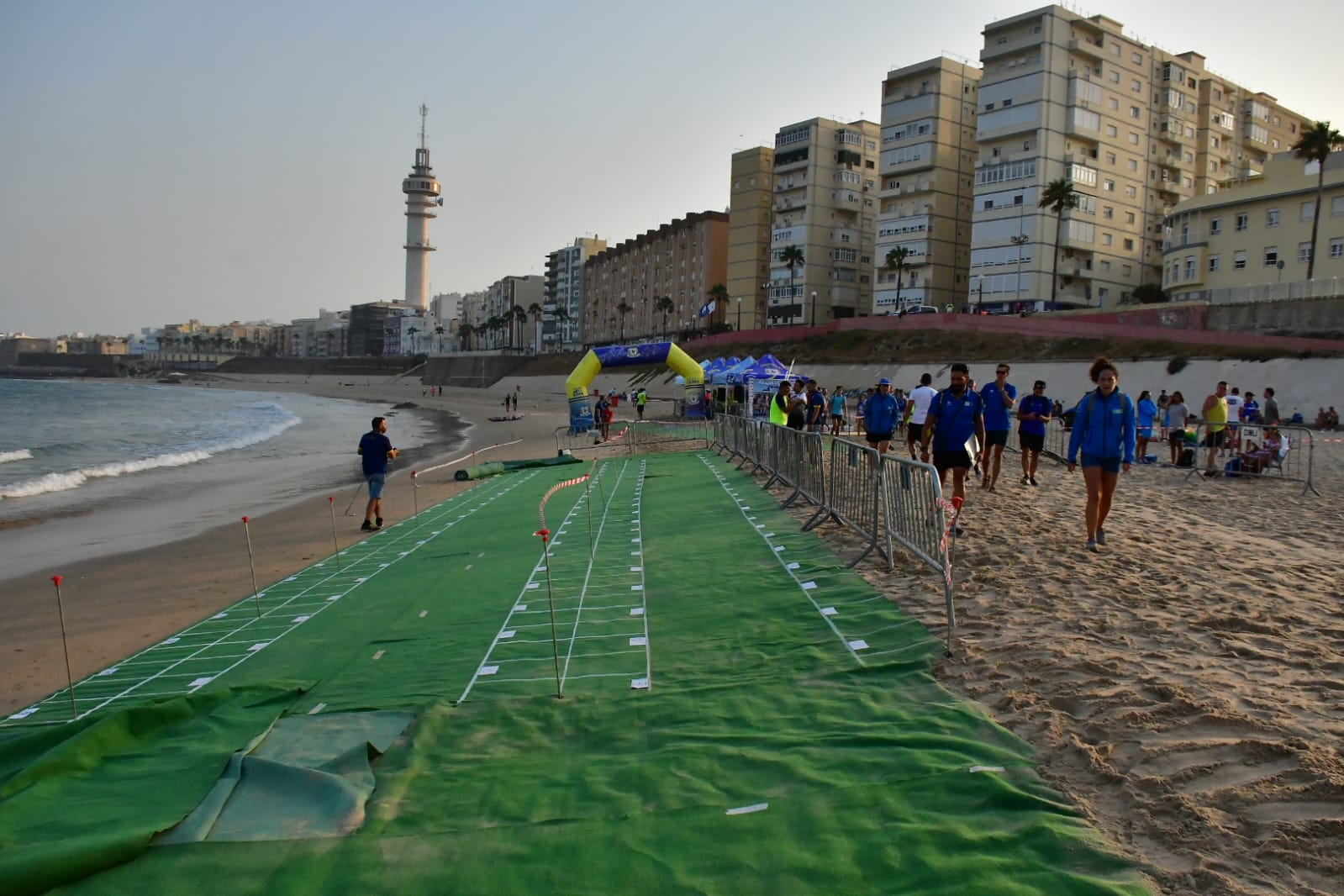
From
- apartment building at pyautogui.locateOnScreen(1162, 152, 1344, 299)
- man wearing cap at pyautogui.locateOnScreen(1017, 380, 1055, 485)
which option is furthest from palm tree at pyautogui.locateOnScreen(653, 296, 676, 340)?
man wearing cap at pyautogui.locateOnScreen(1017, 380, 1055, 485)

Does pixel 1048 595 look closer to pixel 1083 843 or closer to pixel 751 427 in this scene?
pixel 1083 843

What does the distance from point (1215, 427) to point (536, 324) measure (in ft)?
488

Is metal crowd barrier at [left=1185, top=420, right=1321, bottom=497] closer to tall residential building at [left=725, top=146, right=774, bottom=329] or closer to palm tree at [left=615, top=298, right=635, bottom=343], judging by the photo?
tall residential building at [left=725, top=146, right=774, bottom=329]

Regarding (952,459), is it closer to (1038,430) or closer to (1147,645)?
(1038,430)

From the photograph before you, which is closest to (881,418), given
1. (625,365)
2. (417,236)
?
(625,365)

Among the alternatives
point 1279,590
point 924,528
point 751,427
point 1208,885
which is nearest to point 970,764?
point 1208,885

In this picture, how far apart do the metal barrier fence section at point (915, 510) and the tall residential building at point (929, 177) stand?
62.7m

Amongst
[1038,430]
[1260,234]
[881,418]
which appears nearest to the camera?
[1038,430]

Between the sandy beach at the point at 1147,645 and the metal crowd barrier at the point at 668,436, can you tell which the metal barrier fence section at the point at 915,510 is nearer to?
the sandy beach at the point at 1147,645

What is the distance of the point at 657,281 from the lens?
10906 centimetres

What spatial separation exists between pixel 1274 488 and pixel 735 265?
254 feet

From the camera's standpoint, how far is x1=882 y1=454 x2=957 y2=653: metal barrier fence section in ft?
20.4

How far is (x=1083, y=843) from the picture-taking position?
9.91 feet

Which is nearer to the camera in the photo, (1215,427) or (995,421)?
(995,421)
